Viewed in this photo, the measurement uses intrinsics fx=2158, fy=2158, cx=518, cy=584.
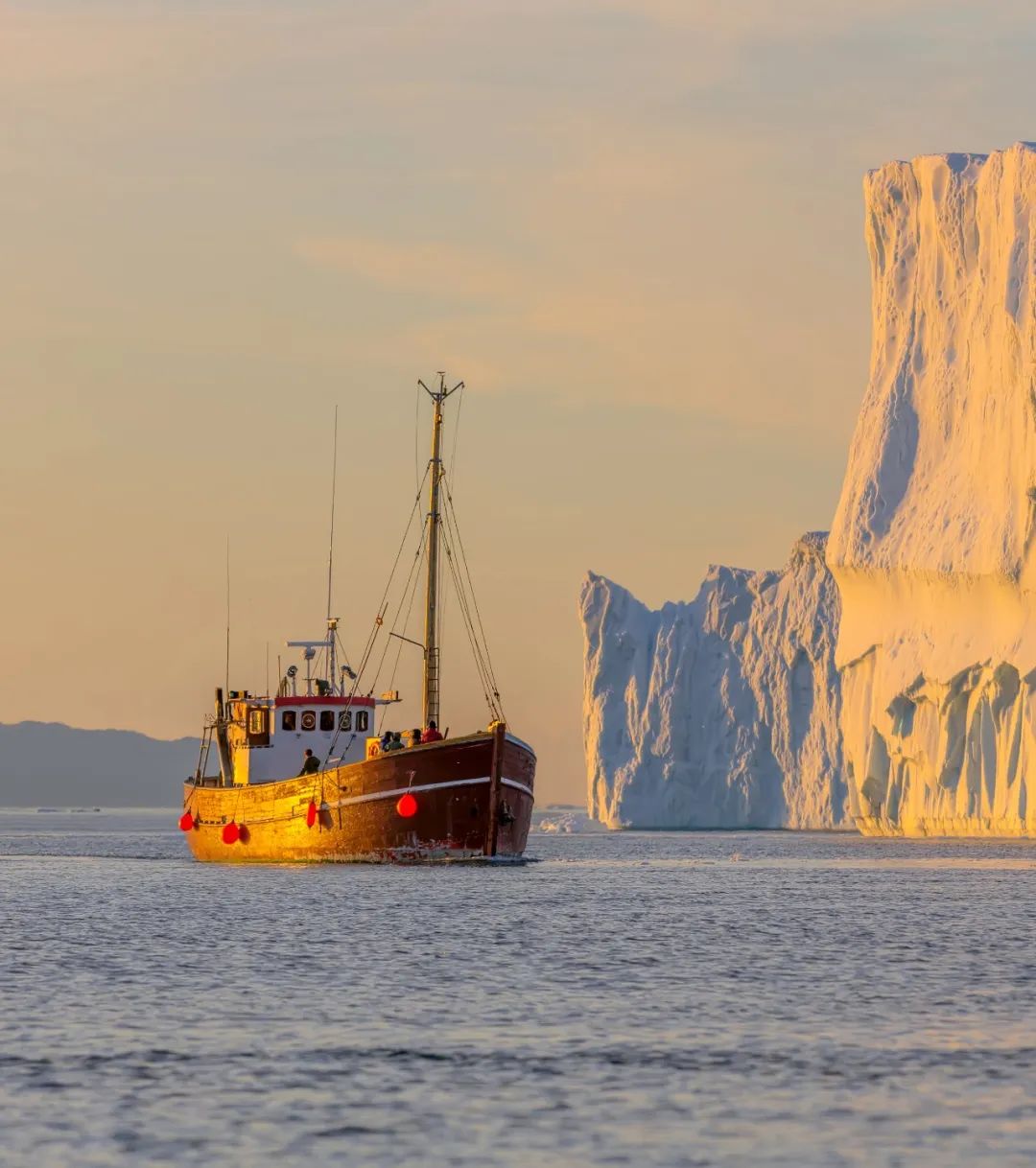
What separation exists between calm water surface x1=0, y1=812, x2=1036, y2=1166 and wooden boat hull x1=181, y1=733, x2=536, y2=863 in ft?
35.0

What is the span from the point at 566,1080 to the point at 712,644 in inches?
4482

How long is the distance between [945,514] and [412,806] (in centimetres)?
3613

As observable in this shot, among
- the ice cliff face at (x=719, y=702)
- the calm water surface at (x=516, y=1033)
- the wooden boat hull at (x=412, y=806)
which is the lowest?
the calm water surface at (x=516, y=1033)

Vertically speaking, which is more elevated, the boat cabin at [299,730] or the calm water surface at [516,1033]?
the boat cabin at [299,730]

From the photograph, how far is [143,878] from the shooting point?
51.7m

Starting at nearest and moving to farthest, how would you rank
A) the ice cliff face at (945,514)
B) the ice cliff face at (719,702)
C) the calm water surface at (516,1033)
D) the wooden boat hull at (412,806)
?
the calm water surface at (516,1033), the wooden boat hull at (412,806), the ice cliff face at (945,514), the ice cliff face at (719,702)

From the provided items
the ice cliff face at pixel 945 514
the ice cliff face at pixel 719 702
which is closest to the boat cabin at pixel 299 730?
the ice cliff face at pixel 945 514

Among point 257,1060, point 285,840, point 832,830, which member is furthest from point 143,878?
point 832,830

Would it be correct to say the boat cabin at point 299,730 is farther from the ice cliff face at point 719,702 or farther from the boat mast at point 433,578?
the ice cliff face at point 719,702

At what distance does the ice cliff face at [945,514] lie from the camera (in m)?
Result: 75.8

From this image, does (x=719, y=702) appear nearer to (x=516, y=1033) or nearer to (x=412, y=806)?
(x=412, y=806)

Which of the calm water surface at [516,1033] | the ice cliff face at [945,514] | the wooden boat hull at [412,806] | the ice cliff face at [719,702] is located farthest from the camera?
the ice cliff face at [719,702]

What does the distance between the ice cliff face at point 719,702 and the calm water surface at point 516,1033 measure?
8405cm

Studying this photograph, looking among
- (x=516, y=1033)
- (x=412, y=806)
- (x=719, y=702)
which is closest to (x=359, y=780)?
(x=412, y=806)
